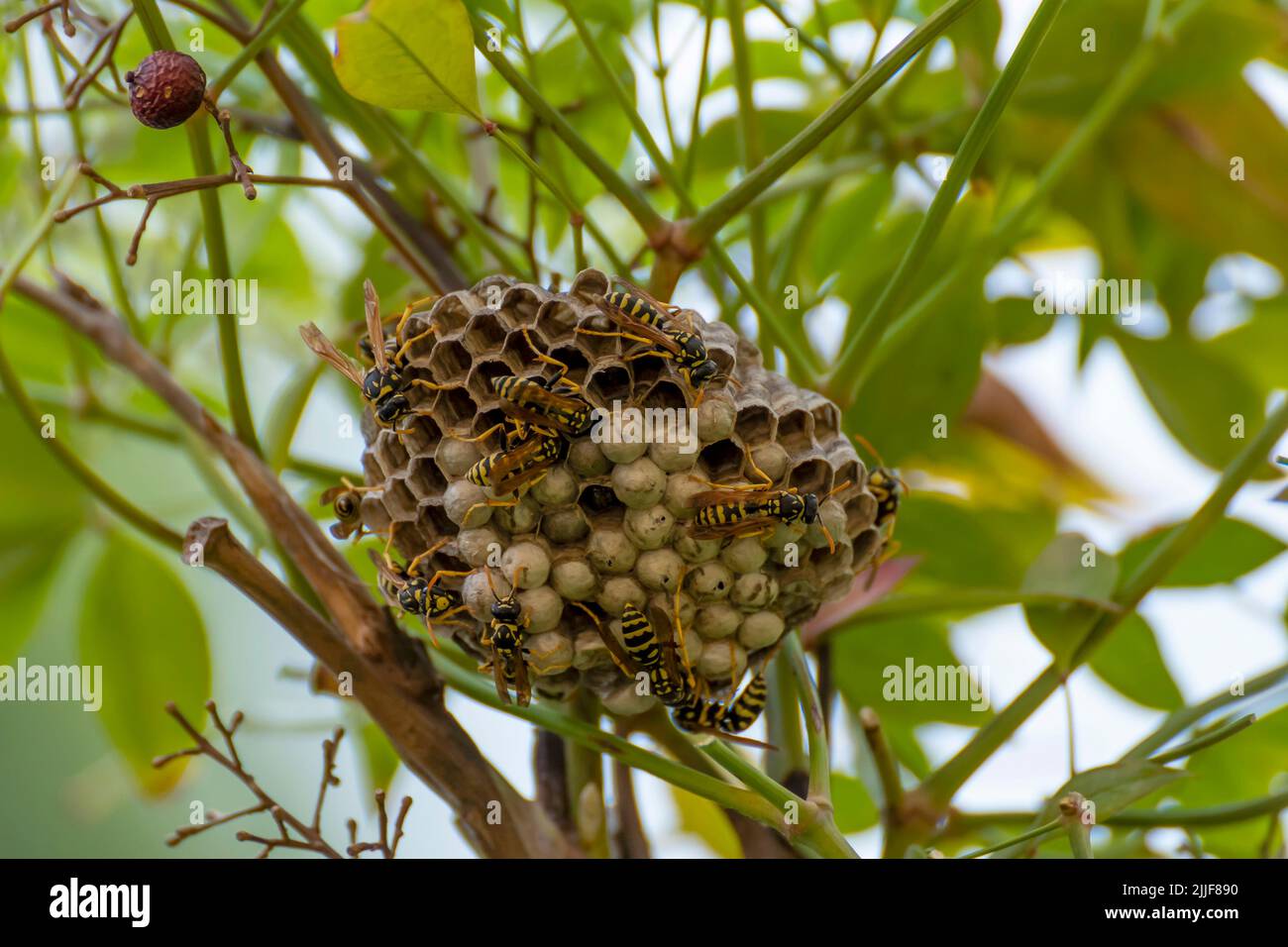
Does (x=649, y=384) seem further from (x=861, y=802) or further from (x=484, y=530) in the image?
(x=861, y=802)

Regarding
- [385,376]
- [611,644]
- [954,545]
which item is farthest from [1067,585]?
[385,376]

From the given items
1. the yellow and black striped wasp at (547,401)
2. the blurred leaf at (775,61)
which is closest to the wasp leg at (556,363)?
the yellow and black striped wasp at (547,401)

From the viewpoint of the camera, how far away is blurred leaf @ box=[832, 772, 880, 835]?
0.84 metres

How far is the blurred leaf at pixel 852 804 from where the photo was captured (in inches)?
33.0

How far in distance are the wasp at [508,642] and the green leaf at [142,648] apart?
0.52 metres

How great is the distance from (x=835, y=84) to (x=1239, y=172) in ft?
1.05

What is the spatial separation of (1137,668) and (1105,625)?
16cm

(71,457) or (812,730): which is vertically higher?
(71,457)

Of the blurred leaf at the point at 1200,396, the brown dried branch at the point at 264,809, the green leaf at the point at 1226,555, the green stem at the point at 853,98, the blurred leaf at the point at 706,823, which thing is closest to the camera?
the green stem at the point at 853,98

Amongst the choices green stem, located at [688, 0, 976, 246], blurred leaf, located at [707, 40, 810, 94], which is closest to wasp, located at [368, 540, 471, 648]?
green stem, located at [688, 0, 976, 246]

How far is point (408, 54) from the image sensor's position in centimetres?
50

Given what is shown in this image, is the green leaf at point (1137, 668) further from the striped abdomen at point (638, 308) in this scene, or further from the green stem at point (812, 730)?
the striped abdomen at point (638, 308)

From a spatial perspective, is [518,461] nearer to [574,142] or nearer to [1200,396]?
[574,142]

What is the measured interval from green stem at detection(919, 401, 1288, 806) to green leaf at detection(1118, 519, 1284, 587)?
129 mm
